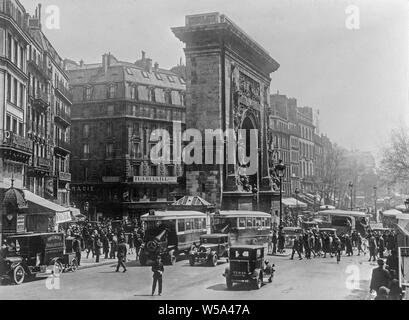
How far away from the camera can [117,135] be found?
57719 mm

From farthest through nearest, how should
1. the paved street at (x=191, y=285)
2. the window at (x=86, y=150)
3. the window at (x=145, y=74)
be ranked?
the window at (x=86, y=150), the window at (x=145, y=74), the paved street at (x=191, y=285)

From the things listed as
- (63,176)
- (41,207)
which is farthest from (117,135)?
(41,207)

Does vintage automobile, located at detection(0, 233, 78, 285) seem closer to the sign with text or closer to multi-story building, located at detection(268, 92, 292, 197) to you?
the sign with text

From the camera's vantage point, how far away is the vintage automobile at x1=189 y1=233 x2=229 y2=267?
2198 centimetres

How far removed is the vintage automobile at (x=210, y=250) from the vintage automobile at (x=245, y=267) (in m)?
4.91

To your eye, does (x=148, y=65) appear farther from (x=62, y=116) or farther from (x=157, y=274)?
(x=157, y=274)

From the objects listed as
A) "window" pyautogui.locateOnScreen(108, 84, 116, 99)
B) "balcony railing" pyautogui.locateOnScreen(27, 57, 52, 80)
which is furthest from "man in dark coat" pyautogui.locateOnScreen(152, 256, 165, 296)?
"window" pyautogui.locateOnScreen(108, 84, 116, 99)

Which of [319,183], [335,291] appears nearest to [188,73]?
[335,291]

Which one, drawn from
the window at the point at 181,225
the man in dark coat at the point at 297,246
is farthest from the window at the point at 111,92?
the man in dark coat at the point at 297,246

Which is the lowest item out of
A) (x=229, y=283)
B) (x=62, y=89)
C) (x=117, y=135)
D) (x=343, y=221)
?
(x=229, y=283)

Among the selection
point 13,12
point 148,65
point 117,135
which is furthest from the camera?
point 148,65

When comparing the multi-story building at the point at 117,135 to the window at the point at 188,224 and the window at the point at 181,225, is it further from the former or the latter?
the window at the point at 181,225

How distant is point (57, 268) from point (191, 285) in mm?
5818

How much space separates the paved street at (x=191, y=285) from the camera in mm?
15477
